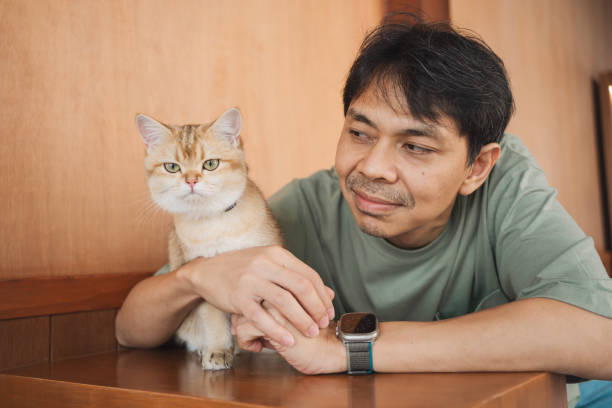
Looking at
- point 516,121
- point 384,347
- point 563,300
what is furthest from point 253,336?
point 516,121

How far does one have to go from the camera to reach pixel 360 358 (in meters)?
0.86

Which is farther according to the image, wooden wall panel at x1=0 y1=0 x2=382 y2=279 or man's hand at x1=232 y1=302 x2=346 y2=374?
wooden wall panel at x1=0 y1=0 x2=382 y2=279

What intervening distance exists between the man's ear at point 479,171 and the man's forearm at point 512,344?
39 cm

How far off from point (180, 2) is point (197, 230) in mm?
772

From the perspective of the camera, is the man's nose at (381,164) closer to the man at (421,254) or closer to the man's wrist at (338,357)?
the man at (421,254)

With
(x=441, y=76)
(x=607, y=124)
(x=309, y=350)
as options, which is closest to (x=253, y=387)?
(x=309, y=350)

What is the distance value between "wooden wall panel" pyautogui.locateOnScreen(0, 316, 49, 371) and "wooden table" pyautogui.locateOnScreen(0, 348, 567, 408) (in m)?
0.05

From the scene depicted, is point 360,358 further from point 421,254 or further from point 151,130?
point 151,130

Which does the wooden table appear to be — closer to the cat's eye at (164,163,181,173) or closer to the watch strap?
the watch strap

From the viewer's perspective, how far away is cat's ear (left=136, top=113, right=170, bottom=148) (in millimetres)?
1117

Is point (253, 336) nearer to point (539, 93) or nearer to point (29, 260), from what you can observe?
point (29, 260)

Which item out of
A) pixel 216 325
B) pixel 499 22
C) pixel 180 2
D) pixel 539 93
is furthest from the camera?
pixel 539 93

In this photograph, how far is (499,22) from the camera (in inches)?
113

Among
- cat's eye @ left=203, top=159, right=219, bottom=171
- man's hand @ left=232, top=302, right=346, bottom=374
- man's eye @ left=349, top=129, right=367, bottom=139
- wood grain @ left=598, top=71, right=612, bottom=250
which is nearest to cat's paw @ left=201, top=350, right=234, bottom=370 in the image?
man's hand @ left=232, top=302, right=346, bottom=374
